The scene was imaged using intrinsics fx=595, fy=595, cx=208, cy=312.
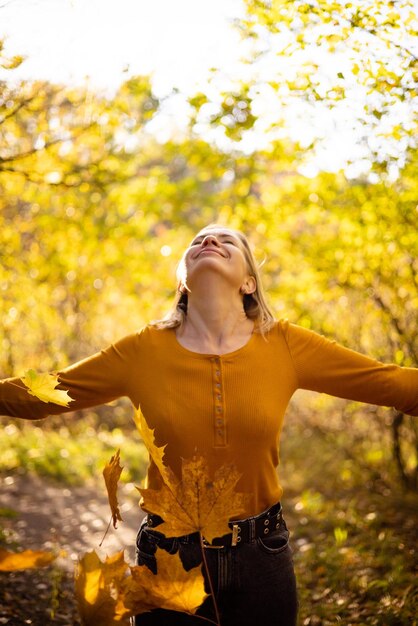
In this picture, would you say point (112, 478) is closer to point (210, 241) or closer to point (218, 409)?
point (218, 409)

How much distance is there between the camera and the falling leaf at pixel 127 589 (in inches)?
54.4

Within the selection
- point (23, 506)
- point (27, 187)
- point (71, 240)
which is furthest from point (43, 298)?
point (23, 506)

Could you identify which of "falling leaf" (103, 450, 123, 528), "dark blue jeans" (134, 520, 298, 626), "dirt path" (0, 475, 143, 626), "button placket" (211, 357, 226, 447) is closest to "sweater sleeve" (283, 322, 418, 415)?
"button placket" (211, 357, 226, 447)

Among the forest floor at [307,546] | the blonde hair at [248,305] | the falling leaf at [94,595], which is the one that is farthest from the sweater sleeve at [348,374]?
the forest floor at [307,546]

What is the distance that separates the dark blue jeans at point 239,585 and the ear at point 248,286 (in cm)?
87

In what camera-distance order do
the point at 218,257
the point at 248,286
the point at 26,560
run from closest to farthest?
1. the point at 26,560
2. the point at 218,257
3. the point at 248,286

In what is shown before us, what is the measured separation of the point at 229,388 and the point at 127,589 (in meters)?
0.68

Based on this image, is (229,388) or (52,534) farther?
(52,534)

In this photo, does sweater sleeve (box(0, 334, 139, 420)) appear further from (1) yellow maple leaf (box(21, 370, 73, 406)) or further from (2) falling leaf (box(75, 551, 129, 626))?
(2) falling leaf (box(75, 551, 129, 626))

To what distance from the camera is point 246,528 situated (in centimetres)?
180

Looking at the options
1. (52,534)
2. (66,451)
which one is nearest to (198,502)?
(52,534)

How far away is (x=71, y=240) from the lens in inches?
265

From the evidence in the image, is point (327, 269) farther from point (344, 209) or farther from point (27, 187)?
point (27, 187)

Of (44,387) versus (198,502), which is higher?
(44,387)
